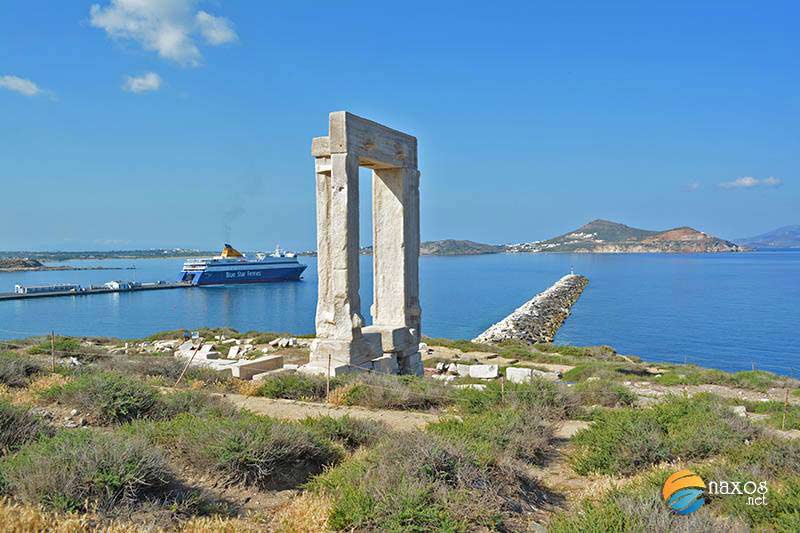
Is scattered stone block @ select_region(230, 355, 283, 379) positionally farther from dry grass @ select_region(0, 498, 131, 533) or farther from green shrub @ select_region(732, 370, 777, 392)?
green shrub @ select_region(732, 370, 777, 392)

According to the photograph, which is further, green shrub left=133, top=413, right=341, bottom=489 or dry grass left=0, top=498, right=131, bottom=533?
green shrub left=133, top=413, right=341, bottom=489

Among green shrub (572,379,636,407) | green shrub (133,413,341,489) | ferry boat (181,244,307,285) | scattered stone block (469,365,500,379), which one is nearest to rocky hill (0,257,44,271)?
ferry boat (181,244,307,285)

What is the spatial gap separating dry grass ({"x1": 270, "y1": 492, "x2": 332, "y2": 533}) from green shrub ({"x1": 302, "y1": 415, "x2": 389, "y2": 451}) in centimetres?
171

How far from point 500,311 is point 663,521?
49764 mm

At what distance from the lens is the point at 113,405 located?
789 centimetres

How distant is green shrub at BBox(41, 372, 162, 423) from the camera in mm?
7863

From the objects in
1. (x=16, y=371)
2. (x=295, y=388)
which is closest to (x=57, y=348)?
(x=16, y=371)

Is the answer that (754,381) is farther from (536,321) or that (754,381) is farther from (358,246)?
(536,321)

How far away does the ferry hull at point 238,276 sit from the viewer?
8069cm

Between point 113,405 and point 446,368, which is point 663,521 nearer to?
point 113,405

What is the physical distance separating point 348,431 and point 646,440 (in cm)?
359

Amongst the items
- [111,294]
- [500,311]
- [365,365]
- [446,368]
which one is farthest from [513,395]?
[111,294]

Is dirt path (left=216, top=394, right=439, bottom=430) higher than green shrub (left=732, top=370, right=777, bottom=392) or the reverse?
higher

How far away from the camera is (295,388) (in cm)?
1061
